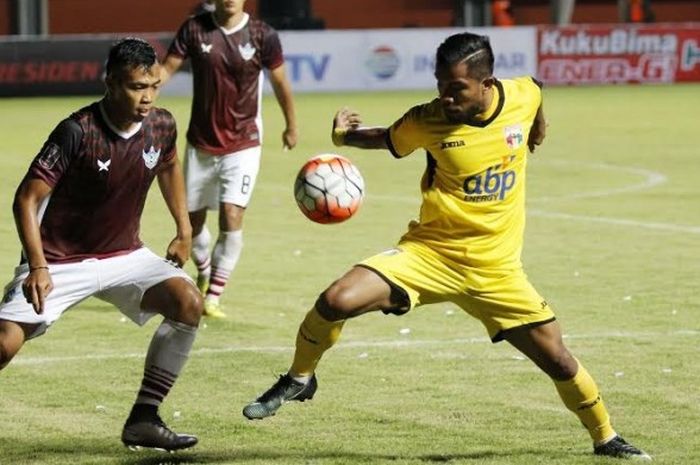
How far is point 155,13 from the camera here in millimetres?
50094

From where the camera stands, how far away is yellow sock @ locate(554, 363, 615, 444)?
7.77 meters

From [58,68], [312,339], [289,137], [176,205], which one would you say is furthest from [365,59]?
[312,339]

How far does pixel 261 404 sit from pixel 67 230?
46.5 inches

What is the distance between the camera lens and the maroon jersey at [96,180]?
7789mm

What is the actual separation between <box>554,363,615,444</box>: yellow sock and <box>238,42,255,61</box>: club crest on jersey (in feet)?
18.2

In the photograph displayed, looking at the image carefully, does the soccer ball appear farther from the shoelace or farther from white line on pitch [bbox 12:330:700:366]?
white line on pitch [bbox 12:330:700:366]

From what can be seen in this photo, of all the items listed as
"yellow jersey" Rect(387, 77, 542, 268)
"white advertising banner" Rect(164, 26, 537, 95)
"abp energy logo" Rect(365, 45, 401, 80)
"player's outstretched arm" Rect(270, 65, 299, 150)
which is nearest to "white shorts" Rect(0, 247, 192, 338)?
"yellow jersey" Rect(387, 77, 542, 268)

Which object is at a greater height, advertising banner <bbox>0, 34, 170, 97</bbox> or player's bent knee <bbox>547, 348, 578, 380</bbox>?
player's bent knee <bbox>547, 348, 578, 380</bbox>

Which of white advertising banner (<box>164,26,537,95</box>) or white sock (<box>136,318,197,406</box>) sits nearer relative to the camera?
white sock (<box>136,318,197,406</box>)

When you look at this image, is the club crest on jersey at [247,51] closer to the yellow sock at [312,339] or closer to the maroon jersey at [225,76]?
the maroon jersey at [225,76]

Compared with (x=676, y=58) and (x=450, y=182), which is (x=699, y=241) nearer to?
(x=450, y=182)

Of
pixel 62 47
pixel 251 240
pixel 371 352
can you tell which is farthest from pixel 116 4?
pixel 371 352

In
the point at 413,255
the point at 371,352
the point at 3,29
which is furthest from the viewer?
the point at 3,29

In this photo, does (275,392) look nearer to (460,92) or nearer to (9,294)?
(9,294)
